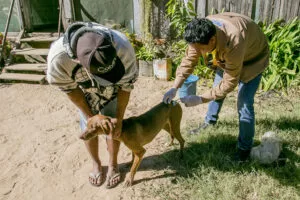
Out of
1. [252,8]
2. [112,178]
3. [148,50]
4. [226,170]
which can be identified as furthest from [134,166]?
[252,8]

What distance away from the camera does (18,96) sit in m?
6.50

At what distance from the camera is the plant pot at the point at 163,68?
6.61 meters

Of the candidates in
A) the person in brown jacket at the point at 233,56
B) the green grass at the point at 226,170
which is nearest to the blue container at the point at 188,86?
the green grass at the point at 226,170

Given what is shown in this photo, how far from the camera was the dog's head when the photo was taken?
2.77m

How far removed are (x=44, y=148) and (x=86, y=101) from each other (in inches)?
71.8

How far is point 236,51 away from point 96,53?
150cm

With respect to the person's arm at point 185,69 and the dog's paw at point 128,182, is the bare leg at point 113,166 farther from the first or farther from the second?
the person's arm at point 185,69

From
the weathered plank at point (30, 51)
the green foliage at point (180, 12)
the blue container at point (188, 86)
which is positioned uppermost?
the green foliage at point (180, 12)

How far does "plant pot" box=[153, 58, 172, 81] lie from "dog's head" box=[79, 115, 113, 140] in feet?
13.0

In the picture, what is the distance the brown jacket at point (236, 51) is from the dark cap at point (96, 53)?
125 cm

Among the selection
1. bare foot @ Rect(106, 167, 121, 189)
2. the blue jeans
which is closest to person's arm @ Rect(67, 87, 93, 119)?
bare foot @ Rect(106, 167, 121, 189)

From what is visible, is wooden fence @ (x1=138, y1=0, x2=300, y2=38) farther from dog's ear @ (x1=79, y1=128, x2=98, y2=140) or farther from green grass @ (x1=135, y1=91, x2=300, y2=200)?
dog's ear @ (x1=79, y1=128, x2=98, y2=140)

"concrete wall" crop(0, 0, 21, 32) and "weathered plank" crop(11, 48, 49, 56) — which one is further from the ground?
"concrete wall" crop(0, 0, 21, 32)

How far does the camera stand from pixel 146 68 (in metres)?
7.03
